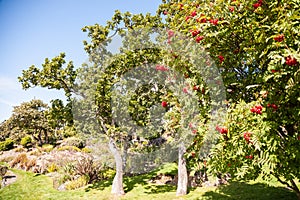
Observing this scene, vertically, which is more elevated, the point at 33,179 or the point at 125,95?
the point at 125,95

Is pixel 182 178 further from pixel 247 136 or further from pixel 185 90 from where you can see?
pixel 247 136

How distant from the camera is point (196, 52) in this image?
7023 millimetres

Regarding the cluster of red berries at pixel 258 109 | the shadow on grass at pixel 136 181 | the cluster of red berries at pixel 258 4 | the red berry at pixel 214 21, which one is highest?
the cluster of red berries at pixel 258 4

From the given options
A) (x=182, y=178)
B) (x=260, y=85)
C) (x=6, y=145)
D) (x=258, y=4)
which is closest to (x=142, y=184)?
(x=182, y=178)

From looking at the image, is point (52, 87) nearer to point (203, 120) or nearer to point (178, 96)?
point (178, 96)

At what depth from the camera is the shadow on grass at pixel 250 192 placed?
Answer: 8.32 meters

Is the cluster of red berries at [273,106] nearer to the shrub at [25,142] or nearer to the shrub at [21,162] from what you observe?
the shrub at [21,162]

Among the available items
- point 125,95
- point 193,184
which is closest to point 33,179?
point 125,95

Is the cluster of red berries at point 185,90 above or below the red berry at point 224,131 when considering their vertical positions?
above

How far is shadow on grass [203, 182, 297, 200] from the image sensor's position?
8.32 m

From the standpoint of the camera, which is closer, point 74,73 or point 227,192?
point 227,192

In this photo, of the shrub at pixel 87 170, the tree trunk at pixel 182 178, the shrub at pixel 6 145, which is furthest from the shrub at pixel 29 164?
the tree trunk at pixel 182 178

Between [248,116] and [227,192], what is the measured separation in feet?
21.7

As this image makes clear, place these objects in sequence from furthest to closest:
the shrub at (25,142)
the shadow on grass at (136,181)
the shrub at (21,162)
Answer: the shrub at (25,142) → the shrub at (21,162) → the shadow on grass at (136,181)
